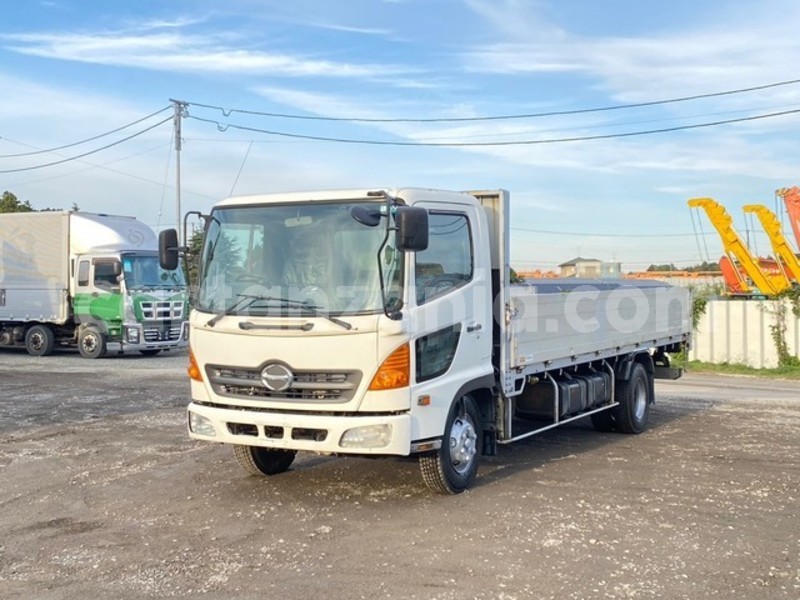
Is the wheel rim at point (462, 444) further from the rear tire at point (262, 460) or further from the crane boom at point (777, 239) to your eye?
the crane boom at point (777, 239)

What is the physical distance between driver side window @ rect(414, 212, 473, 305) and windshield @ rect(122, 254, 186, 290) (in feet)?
52.3

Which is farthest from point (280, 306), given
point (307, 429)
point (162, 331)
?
point (162, 331)

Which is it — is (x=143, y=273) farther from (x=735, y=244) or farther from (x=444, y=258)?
(x=735, y=244)

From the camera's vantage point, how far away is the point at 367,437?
653 centimetres

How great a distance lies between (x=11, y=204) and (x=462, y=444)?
47.0m

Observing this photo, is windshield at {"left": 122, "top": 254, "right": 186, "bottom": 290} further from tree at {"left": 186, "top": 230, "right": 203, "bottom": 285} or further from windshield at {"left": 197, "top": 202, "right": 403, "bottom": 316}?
windshield at {"left": 197, "top": 202, "right": 403, "bottom": 316}

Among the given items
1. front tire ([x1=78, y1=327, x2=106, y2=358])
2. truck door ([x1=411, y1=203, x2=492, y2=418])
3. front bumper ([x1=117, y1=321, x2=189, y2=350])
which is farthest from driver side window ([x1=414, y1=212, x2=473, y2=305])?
front tire ([x1=78, y1=327, x2=106, y2=358])

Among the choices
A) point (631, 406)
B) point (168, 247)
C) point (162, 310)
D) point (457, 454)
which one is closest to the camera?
point (457, 454)

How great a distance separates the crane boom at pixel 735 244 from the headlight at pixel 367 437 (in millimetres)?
26951

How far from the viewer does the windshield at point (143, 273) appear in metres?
21.9

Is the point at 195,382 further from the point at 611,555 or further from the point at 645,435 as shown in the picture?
the point at 645,435

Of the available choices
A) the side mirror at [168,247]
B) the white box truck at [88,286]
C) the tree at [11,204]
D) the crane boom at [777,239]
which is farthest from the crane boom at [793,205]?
the tree at [11,204]

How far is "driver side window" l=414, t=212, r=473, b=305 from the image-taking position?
22.6 feet

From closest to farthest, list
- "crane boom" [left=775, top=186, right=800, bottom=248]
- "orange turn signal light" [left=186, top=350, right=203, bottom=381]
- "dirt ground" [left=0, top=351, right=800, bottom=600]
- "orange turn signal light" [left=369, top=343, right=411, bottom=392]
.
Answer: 1. "dirt ground" [left=0, top=351, right=800, bottom=600]
2. "orange turn signal light" [left=369, top=343, right=411, bottom=392]
3. "orange turn signal light" [left=186, top=350, right=203, bottom=381]
4. "crane boom" [left=775, top=186, right=800, bottom=248]
